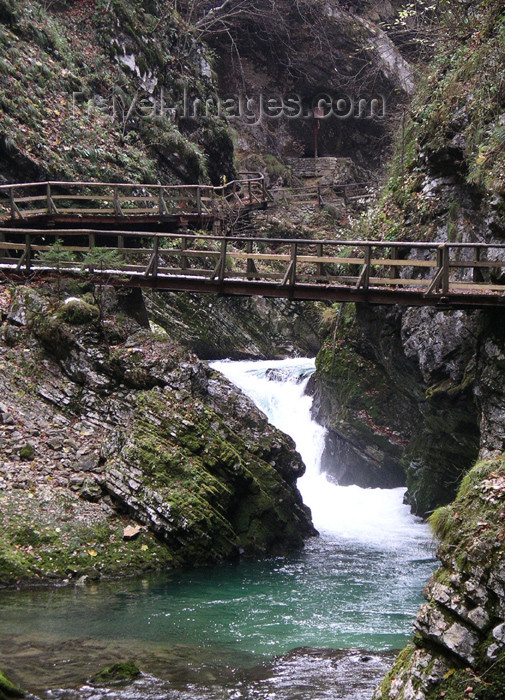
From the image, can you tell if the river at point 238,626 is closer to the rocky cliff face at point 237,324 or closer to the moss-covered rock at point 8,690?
the moss-covered rock at point 8,690

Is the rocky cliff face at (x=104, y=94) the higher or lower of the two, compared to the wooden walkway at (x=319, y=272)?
higher

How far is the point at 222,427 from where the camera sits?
1516 cm

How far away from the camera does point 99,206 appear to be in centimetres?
2306

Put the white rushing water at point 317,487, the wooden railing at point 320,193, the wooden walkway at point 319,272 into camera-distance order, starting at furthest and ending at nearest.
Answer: the wooden railing at point 320,193
the white rushing water at point 317,487
the wooden walkway at point 319,272

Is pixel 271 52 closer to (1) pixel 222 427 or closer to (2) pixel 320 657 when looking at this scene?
(1) pixel 222 427

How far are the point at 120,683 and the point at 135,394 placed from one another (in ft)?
25.5

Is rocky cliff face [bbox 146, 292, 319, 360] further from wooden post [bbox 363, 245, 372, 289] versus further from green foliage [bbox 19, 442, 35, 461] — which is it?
green foliage [bbox 19, 442, 35, 461]

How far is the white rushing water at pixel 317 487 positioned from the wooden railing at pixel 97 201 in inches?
213

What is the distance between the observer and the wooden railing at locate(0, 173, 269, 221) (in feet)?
64.8

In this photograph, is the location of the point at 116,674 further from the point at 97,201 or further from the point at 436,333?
the point at 97,201

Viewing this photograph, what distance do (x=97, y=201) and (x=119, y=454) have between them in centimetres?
1160

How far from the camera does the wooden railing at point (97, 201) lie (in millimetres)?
19750

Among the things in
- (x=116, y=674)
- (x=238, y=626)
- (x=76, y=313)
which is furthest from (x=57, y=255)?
(x=116, y=674)

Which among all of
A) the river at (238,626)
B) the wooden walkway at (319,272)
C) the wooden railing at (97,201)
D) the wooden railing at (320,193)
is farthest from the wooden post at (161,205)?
the wooden railing at (320,193)
